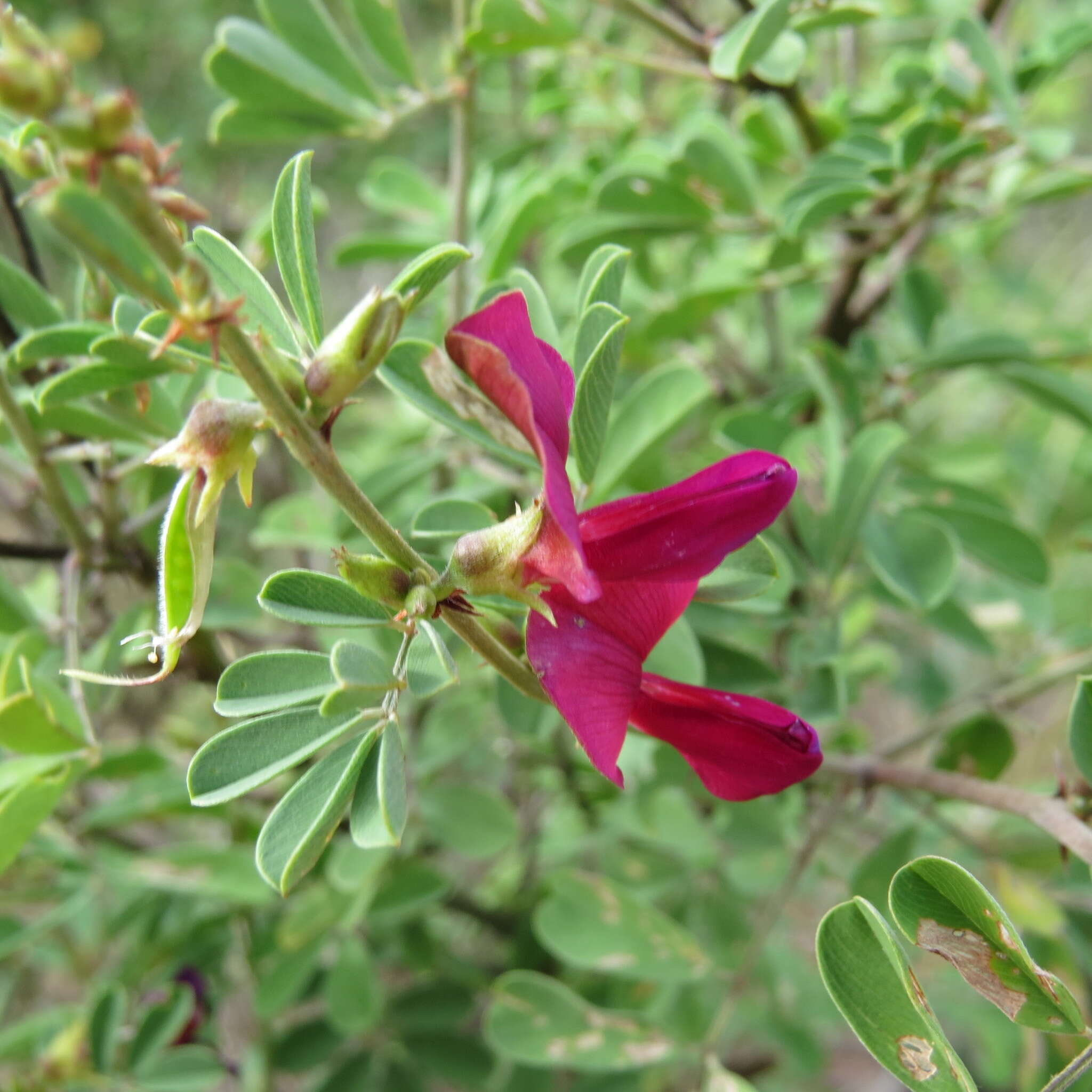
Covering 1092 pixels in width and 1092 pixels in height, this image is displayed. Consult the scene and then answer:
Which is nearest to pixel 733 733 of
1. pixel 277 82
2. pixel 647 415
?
pixel 647 415

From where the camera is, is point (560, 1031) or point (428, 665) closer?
point (428, 665)

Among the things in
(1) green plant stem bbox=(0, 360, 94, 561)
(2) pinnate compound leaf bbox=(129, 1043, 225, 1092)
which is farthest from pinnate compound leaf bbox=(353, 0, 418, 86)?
(2) pinnate compound leaf bbox=(129, 1043, 225, 1092)

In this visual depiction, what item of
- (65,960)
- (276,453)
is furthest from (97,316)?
(65,960)

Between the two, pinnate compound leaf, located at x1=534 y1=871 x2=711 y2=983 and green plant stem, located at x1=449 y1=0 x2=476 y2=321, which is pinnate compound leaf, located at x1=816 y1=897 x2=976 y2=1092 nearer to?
pinnate compound leaf, located at x1=534 y1=871 x2=711 y2=983

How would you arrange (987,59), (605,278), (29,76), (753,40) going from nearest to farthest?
(29,76) → (605,278) → (753,40) → (987,59)

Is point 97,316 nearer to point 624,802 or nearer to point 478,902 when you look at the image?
point 624,802

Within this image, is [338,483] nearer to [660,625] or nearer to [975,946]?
[660,625]
